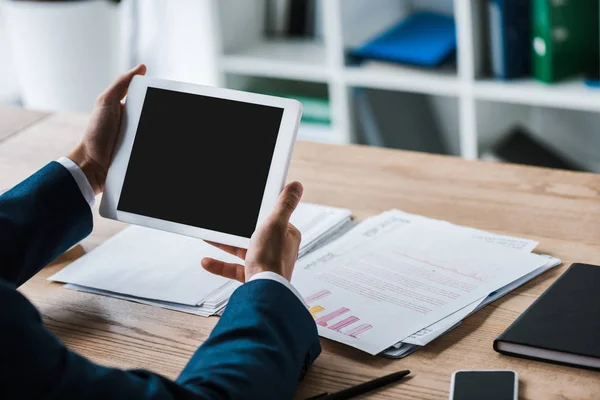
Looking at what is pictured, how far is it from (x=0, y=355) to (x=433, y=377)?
473 mm

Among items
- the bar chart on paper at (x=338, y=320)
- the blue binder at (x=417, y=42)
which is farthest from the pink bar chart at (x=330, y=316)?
the blue binder at (x=417, y=42)

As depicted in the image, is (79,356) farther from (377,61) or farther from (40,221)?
(377,61)

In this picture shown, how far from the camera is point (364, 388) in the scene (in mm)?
936

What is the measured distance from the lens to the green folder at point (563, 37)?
2.31 m

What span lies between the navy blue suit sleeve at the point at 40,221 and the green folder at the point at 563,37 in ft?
5.04

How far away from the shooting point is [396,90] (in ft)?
9.60

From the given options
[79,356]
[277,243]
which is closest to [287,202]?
[277,243]

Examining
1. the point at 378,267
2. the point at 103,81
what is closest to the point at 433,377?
the point at 378,267

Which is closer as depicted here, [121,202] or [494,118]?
[121,202]

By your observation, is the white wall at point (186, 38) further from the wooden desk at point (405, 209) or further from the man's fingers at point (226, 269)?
the man's fingers at point (226, 269)

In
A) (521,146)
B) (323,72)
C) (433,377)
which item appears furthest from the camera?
(323,72)

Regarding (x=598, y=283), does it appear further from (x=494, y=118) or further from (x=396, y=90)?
(x=396, y=90)

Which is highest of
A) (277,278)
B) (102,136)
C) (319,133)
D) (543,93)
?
(102,136)

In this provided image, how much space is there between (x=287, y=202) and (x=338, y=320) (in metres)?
0.16
